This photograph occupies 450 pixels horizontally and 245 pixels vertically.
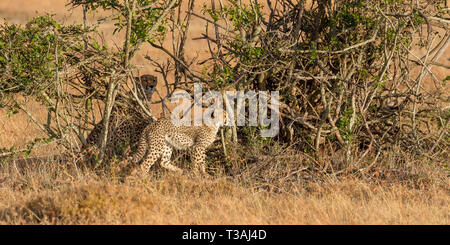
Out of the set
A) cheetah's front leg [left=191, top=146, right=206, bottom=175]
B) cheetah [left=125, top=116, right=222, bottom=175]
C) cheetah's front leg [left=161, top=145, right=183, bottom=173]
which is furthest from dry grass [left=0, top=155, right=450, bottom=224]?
cheetah's front leg [left=161, top=145, right=183, bottom=173]

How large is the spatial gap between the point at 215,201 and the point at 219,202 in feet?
0.24

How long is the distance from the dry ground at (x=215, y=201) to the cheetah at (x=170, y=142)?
0.51 meters

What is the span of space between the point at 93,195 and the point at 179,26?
9.72 feet

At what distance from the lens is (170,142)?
7277 millimetres

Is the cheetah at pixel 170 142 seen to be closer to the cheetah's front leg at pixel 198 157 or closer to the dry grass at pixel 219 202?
the cheetah's front leg at pixel 198 157

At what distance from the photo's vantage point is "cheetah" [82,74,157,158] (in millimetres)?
7344

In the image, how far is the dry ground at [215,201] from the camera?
4.92 m

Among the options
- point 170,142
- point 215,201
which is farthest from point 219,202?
point 170,142

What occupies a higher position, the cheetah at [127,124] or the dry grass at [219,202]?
the cheetah at [127,124]

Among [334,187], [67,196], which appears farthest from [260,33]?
[67,196]

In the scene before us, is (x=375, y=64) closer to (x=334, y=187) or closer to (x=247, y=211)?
(x=334, y=187)

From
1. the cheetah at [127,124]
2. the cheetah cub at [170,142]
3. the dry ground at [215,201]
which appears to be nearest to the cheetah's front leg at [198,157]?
the cheetah cub at [170,142]

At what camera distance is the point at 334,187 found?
609 cm

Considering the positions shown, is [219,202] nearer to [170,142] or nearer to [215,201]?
[215,201]
